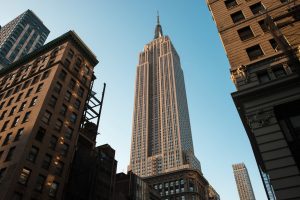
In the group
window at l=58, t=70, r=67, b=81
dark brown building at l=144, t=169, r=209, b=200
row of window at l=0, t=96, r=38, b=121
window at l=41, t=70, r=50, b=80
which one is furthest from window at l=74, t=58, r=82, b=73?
dark brown building at l=144, t=169, r=209, b=200

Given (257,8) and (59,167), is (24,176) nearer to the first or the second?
(59,167)

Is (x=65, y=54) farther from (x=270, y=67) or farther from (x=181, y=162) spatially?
(x=181, y=162)

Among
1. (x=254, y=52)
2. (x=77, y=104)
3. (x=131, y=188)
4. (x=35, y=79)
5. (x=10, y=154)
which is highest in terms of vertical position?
(x=35, y=79)

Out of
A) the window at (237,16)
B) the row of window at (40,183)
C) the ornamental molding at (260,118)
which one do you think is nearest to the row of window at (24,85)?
the row of window at (40,183)

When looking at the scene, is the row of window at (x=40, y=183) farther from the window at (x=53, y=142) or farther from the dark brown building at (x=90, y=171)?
the window at (x=53, y=142)

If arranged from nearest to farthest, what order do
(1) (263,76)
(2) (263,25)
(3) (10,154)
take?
(1) (263,76) → (2) (263,25) → (3) (10,154)

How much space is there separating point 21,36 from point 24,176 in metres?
153

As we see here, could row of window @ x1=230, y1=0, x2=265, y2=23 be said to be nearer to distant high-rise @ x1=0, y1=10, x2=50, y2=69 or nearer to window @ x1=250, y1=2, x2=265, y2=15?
window @ x1=250, y1=2, x2=265, y2=15

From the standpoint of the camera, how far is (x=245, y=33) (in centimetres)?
2684

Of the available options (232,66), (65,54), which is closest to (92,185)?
(65,54)

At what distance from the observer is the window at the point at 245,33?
26.4 m

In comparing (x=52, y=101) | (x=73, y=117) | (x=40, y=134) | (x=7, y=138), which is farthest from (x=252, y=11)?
(x=7, y=138)

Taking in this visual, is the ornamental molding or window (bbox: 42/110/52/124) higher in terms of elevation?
window (bbox: 42/110/52/124)

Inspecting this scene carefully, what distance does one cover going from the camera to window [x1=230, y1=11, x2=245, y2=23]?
94.2 ft
